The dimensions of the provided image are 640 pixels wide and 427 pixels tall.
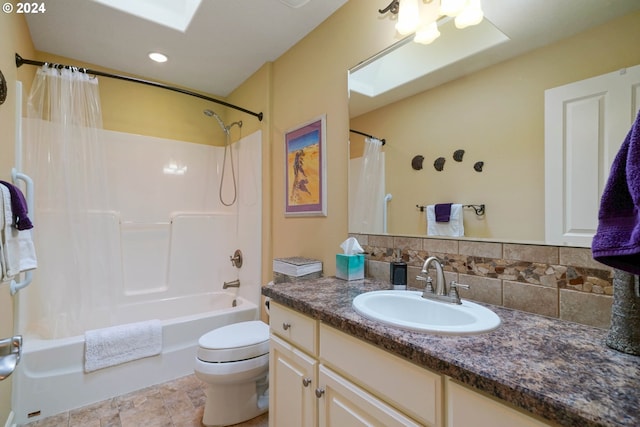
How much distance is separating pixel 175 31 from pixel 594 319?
273cm

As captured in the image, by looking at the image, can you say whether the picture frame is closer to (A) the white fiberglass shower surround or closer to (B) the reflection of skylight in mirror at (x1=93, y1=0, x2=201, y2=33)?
(A) the white fiberglass shower surround

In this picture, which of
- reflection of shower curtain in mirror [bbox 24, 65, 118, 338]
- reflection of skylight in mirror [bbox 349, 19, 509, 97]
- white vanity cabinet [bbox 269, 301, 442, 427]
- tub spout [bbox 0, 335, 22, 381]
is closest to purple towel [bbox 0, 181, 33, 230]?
tub spout [bbox 0, 335, 22, 381]

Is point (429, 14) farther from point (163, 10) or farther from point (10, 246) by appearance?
point (10, 246)

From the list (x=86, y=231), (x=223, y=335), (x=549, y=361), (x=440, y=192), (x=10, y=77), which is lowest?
(x=223, y=335)

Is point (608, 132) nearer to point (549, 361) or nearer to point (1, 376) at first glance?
point (549, 361)

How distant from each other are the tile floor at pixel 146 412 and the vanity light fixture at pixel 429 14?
228 cm

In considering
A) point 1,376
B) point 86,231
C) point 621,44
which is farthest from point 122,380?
point 621,44

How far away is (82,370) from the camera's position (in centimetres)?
183

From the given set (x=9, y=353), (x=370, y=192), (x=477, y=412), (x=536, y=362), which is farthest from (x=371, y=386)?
(x=9, y=353)

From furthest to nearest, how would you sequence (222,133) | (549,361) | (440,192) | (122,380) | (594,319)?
(222,133) < (122,380) < (440,192) < (594,319) < (549,361)

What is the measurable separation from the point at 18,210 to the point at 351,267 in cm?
152

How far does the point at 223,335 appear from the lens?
1768mm

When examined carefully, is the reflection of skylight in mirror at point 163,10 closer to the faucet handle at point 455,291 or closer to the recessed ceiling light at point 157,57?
the recessed ceiling light at point 157,57

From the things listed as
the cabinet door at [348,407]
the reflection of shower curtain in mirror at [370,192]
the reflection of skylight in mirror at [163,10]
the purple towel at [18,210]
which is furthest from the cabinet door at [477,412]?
→ the reflection of skylight in mirror at [163,10]
